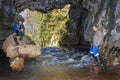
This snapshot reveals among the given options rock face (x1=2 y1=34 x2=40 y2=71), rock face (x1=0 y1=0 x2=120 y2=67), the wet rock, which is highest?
rock face (x1=0 y1=0 x2=120 y2=67)

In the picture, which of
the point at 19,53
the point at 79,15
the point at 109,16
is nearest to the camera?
the point at 19,53

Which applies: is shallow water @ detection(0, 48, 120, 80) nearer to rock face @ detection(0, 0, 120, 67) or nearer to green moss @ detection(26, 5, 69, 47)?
rock face @ detection(0, 0, 120, 67)

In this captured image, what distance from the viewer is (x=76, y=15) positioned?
107ft

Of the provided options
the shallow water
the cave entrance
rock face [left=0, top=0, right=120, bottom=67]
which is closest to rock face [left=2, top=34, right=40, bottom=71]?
the shallow water

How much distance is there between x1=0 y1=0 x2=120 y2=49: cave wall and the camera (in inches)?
674

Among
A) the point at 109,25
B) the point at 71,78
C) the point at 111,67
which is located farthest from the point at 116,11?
the point at 71,78

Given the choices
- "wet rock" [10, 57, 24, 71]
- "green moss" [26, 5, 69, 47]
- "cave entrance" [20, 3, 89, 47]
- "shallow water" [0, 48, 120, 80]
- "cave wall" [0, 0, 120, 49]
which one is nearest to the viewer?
"shallow water" [0, 48, 120, 80]

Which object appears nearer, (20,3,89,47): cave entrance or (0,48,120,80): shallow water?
(0,48,120,80): shallow water

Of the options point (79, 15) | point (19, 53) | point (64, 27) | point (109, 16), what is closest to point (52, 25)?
point (64, 27)

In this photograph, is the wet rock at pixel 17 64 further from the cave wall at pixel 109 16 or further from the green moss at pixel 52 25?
the green moss at pixel 52 25

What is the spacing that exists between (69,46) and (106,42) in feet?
52.3

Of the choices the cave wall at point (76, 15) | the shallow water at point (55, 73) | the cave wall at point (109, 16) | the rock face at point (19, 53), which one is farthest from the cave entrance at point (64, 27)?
the rock face at point (19, 53)

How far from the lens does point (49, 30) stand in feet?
124

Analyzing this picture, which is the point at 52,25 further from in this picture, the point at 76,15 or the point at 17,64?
the point at 17,64
